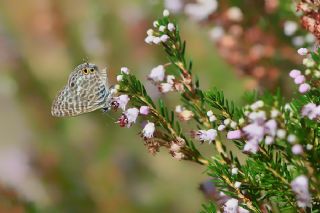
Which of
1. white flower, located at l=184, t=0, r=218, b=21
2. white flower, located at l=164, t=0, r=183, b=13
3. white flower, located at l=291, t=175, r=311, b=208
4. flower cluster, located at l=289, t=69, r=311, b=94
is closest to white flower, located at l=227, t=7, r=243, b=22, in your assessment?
white flower, located at l=184, t=0, r=218, b=21

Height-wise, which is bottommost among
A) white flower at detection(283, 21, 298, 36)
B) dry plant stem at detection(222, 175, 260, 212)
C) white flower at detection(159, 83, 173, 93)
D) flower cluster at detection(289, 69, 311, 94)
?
dry plant stem at detection(222, 175, 260, 212)

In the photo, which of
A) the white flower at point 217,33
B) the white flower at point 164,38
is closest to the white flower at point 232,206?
the white flower at point 164,38

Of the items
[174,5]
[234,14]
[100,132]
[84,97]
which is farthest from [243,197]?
[100,132]

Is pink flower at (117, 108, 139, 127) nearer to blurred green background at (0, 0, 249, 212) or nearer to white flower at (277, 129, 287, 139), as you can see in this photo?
white flower at (277, 129, 287, 139)

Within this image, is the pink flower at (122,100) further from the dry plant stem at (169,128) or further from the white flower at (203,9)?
the white flower at (203,9)

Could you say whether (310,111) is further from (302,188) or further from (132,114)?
(132,114)

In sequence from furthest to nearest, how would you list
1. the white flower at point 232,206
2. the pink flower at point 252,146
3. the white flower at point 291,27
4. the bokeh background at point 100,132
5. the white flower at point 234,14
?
the bokeh background at point 100,132, the white flower at point 234,14, the white flower at point 291,27, the white flower at point 232,206, the pink flower at point 252,146
